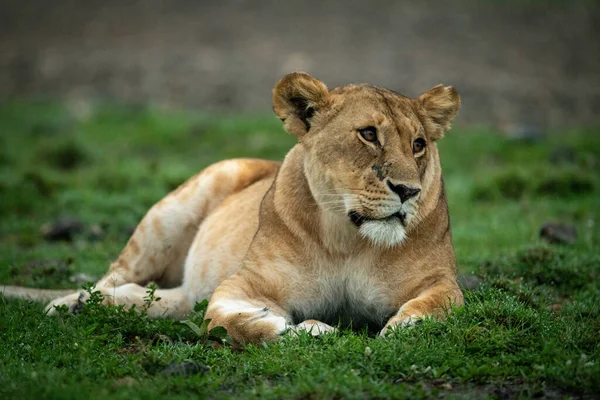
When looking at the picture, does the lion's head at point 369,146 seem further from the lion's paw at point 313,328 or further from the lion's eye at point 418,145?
the lion's paw at point 313,328

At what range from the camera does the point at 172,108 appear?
45.6ft

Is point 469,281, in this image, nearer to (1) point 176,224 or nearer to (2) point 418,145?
(2) point 418,145

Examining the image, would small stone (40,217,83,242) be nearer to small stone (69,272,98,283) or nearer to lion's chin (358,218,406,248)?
small stone (69,272,98,283)

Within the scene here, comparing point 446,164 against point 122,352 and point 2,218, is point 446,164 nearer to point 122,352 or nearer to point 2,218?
point 2,218

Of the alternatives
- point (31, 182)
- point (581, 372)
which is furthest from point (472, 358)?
point (31, 182)

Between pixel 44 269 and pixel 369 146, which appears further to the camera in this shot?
pixel 44 269

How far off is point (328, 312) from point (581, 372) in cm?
144

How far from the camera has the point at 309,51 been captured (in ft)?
50.2

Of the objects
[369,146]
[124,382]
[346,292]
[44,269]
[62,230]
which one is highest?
[369,146]

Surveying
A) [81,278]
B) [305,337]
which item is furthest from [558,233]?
[81,278]

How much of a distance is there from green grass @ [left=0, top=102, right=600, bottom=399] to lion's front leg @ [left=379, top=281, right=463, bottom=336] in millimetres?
87

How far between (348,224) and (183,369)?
1.20 metres

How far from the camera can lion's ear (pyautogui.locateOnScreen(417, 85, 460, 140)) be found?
196 inches

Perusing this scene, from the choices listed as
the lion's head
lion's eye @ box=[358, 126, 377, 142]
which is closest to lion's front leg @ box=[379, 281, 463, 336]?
the lion's head
